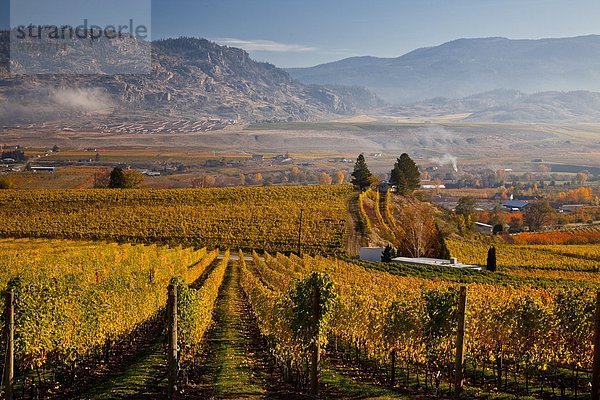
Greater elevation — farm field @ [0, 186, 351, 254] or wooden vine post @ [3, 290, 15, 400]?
wooden vine post @ [3, 290, 15, 400]

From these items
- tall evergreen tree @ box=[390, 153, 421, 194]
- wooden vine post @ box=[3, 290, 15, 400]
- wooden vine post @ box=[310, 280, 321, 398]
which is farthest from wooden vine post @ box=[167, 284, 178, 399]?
tall evergreen tree @ box=[390, 153, 421, 194]

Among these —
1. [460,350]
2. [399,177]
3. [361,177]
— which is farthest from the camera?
[399,177]

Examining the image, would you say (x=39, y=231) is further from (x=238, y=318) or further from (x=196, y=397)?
(x=196, y=397)

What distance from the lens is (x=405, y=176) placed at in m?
95.1

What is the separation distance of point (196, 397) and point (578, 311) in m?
9.27

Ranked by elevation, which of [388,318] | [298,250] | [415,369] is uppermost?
[388,318]

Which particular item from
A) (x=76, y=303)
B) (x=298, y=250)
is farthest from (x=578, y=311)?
(x=298, y=250)

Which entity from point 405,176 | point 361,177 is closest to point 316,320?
point 361,177

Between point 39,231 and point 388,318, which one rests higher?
point 388,318

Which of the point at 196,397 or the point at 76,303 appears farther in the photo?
the point at 76,303

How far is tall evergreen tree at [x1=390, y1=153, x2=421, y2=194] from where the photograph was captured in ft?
308

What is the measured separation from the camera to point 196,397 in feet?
50.3

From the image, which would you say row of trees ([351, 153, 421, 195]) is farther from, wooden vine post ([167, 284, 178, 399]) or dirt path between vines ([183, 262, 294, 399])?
wooden vine post ([167, 284, 178, 399])

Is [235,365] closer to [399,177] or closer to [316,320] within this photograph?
[316,320]
